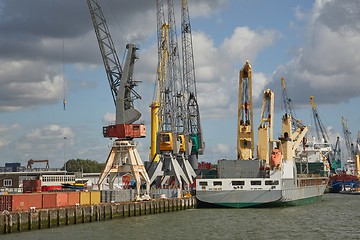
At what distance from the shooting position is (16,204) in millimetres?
56969

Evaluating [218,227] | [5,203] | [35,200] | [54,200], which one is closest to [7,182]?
[54,200]

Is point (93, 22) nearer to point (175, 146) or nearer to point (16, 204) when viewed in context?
point (175, 146)

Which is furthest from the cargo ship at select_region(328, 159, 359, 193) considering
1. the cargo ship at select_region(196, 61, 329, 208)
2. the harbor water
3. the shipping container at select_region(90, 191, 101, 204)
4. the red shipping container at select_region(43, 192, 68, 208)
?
the red shipping container at select_region(43, 192, 68, 208)

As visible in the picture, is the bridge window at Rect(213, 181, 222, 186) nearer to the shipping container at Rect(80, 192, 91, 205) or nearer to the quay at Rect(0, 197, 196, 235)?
the quay at Rect(0, 197, 196, 235)

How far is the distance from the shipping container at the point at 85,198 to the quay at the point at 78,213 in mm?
2614

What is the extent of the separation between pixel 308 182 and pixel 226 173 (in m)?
29.7

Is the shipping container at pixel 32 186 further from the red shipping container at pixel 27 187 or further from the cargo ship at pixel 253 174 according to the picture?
the cargo ship at pixel 253 174

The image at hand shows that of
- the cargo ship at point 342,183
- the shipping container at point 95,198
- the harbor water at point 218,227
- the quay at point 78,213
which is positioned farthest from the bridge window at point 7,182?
the cargo ship at point 342,183

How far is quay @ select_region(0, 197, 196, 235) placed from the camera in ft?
171

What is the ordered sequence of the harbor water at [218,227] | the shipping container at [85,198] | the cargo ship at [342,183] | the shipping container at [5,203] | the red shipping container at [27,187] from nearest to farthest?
the harbor water at [218,227] < the shipping container at [5,203] < the shipping container at [85,198] < the red shipping container at [27,187] < the cargo ship at [342,183]

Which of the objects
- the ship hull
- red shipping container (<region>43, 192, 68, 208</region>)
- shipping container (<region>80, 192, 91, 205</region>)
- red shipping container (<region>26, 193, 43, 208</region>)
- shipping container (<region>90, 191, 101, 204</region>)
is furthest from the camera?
the ship hull

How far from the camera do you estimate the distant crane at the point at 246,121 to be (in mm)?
91062

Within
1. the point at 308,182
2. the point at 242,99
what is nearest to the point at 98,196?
the point at 242,99

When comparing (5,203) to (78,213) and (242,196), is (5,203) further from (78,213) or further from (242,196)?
(242,196)
